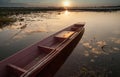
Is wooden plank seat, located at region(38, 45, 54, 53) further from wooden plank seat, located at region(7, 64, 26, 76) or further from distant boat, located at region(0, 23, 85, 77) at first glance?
wooden plank seat, located at region(7, 64, 26, 76)

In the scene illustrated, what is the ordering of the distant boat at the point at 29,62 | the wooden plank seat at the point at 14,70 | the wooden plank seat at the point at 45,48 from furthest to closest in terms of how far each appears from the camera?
the wooden plank seat at the point at 45,48, the wooden plank seat at the point at 14,70, the distant boat at the point at 29,62

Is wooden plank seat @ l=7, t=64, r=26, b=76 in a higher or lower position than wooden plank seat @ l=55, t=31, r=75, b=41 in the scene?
lower

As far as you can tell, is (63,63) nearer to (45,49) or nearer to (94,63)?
(45,49)

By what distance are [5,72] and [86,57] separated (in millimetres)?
5243

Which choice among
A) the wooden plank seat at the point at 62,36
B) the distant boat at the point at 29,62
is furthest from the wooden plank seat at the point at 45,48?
the wooden plank seat at the point at 62,36

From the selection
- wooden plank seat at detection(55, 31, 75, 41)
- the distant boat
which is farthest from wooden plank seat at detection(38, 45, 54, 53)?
wooden plank seat at detection(55, 31, 75, 41)

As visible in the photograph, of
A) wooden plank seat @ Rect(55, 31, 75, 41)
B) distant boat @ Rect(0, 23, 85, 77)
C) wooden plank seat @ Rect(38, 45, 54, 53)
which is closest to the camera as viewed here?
distant boat @ Rect(0, 23, 85, 77)

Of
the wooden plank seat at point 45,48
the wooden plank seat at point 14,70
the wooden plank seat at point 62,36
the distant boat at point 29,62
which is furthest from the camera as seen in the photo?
the wooden plank seat at point 62,36

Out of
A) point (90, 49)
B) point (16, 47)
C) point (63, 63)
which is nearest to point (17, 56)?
point (63, 63)

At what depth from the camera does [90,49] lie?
414 inches

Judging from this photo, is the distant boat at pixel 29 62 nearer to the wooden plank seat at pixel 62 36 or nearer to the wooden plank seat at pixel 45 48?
the wooden plank seat at pixel 45 48

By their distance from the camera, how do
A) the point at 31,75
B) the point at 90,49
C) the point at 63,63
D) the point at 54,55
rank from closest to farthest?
the point at 31,75, the point at 54,55, the point at 63,63, the point at 90,49

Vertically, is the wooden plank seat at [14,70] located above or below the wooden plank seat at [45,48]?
below

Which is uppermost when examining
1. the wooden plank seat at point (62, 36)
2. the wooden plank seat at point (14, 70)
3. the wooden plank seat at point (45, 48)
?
the wooden plank seat at point (62, 36)
